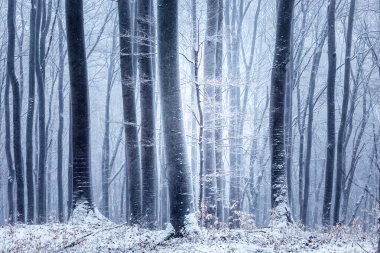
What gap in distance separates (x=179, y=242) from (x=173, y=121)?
236 centimetres

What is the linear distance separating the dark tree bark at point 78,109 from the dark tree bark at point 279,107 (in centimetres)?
491

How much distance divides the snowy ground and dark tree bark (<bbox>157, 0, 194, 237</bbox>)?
61 centimetres

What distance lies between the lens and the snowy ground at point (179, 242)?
661cm

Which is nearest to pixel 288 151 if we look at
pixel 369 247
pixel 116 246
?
pixel 369 247

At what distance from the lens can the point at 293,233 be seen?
8.13 meters

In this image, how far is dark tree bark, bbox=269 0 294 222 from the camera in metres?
9.44

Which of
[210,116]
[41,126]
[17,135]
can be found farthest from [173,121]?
[41,126]

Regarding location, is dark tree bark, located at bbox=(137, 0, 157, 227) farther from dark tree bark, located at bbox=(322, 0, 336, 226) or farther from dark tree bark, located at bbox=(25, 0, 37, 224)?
dark tree bark, located at bbox=(322, 0, 336, 226)

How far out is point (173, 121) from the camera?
738cm

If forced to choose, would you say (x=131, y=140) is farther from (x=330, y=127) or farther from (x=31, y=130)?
(x=330, y=127)

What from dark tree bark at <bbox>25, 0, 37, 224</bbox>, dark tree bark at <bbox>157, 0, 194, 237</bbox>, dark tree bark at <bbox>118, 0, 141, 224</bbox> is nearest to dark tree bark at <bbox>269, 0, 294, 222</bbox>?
dark tree bark at <bbox>157, 0, 194, 237</bbox>

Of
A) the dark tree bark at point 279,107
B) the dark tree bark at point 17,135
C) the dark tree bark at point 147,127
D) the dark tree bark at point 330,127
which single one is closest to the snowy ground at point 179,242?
the dark tree bark at point 279,107

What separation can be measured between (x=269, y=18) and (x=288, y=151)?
11026mm

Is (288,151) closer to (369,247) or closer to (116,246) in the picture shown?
(369,247)
